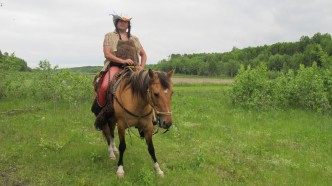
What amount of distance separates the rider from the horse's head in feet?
4.88

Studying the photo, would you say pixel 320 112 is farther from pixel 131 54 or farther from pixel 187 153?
pixel 131 54

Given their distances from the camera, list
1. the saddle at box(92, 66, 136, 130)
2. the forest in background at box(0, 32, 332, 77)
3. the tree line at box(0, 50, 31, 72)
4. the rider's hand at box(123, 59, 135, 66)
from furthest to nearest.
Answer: the forest in background at box(0, 32, 332, 77) → the tree line at box(0, 50, 31, 72) → the rider's hand at box(123, 59, 135, 66) → the saddle at box(92, 66, 136, 130)

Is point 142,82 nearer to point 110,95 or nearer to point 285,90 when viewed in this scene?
point 110,95

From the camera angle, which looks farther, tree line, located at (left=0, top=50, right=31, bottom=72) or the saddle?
tree line, located at (left=0, top=50, right=31, bottom=72)

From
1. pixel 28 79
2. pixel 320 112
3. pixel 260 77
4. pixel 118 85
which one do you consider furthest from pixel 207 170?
pixel 28 79

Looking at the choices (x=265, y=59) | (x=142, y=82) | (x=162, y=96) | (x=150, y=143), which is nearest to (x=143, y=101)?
(x=142, y=82)

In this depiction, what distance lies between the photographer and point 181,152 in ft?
27.0

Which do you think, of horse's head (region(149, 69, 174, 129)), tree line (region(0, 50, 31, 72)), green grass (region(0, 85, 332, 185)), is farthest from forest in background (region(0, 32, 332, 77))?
horse's head (region(149, 69, 174, 129))

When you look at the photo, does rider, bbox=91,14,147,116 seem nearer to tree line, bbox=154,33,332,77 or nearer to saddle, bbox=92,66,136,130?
saddle, bbox=92,66,136,130

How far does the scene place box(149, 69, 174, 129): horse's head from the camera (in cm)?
506

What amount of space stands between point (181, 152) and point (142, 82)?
3.23 m

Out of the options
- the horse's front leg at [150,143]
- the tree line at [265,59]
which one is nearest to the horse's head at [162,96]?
the horse's front leg at [150,143]

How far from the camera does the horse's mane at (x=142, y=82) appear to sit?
5.16m

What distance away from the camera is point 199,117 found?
13719mm
